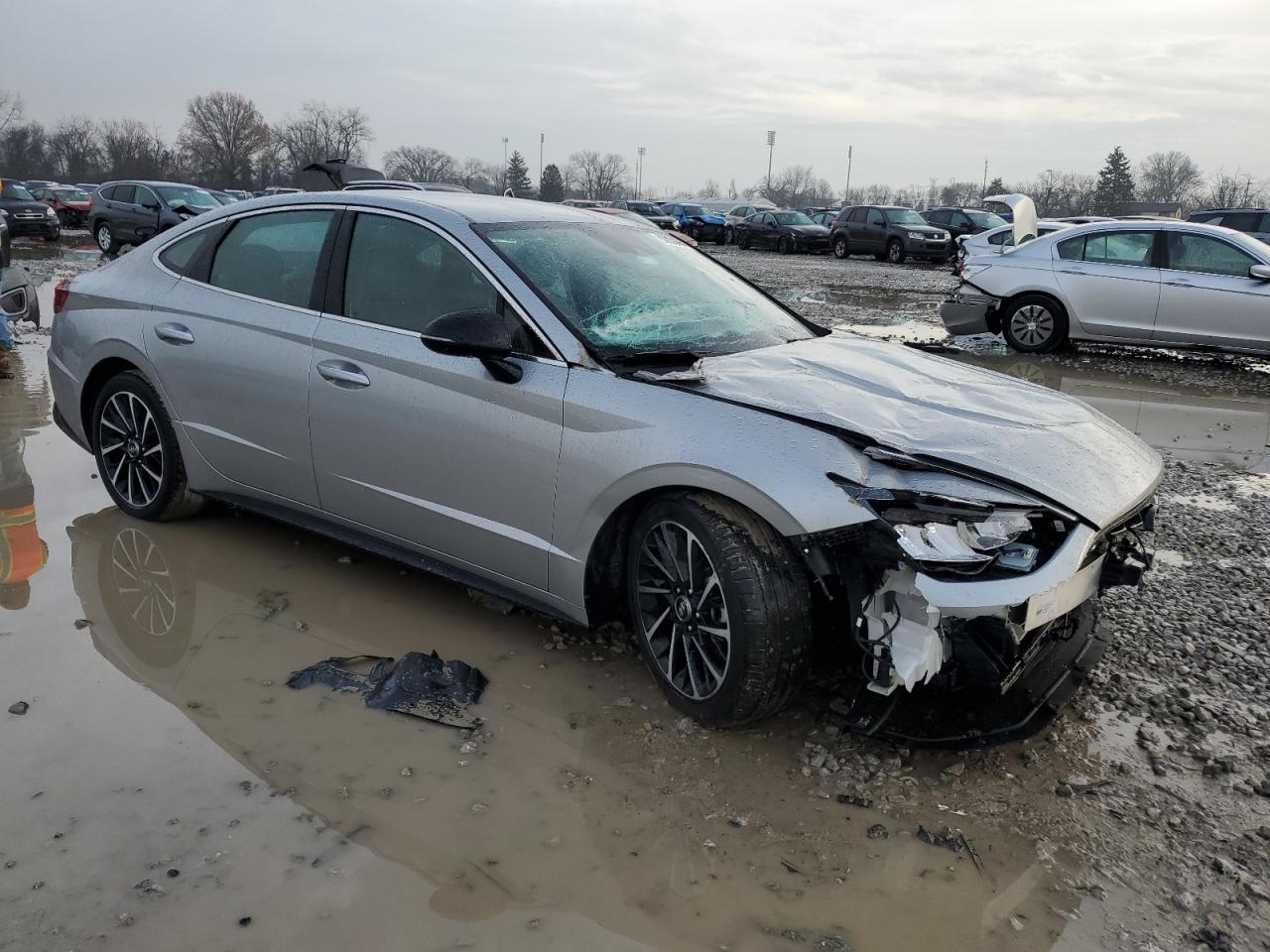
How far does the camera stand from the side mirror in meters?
3.34

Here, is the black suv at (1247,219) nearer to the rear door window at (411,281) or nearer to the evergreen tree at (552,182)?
the rear door window at (411,281)

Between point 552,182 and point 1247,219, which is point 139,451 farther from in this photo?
point 552,182

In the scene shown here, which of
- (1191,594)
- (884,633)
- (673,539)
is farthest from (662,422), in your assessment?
(1191,594)

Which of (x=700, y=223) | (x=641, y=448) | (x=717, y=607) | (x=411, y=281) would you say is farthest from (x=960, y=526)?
(x=700, y=223)

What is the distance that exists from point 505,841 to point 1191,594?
3279 millimetres

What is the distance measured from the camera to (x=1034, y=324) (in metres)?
11.3

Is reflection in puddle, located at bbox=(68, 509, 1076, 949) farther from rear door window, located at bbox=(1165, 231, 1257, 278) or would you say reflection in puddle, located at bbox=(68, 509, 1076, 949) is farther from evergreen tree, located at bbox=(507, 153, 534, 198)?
evergreen tree, located at bbox=(507, 153, 534, 198)

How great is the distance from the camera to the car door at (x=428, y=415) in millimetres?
3477

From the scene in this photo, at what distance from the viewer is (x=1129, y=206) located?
2491 inches

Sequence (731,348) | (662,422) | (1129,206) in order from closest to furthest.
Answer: (662,422)
(731,348)
(1129,206)

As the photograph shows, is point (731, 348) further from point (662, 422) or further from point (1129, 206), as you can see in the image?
point (1129, 206)

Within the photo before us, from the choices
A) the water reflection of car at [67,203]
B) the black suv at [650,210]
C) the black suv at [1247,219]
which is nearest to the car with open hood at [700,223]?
the black suv at [650,210]

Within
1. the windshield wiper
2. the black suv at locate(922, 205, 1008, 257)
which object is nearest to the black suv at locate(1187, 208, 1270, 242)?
the black suv at locate(922, 205, 1008, 257)

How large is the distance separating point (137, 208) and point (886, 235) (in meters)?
19.8
